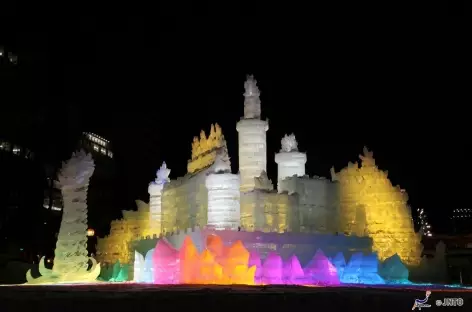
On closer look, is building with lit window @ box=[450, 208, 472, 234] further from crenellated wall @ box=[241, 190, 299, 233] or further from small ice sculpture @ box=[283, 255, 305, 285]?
small ice sculpture @ box=[283, 255, 305, 285]

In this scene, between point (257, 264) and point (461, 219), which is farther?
point (461, 219)

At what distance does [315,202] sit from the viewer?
32281 millimetres

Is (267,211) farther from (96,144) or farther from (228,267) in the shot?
(96,144)

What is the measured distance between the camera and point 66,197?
2848cm

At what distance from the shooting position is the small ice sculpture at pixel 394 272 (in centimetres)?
2730

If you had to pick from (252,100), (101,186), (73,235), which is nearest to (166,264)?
(73,235)

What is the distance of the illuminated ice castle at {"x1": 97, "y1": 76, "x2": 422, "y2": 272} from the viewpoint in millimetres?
28328

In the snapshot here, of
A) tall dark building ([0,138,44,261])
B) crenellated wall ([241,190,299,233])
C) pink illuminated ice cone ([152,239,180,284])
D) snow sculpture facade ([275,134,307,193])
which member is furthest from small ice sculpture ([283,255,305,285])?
tall dark building ([0,138,44,261])

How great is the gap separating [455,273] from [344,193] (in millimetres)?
7978

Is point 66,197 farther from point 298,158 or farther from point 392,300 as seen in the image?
point 392,300

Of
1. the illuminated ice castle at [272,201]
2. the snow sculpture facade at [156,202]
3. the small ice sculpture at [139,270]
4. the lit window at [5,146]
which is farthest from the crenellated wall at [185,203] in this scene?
the lit window at [5,146]

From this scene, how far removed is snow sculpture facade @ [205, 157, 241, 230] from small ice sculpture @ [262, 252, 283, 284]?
3.62 metres

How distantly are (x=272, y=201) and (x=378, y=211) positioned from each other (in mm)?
7235

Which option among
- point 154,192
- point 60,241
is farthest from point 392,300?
point 154,192
